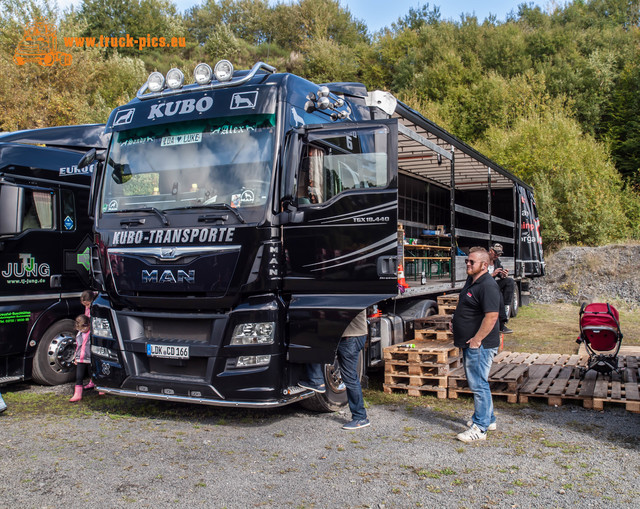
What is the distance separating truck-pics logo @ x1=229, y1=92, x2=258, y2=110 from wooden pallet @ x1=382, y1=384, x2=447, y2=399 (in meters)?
3.84

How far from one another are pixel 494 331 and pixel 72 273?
5.77 meters

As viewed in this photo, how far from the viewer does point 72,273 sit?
812 cm

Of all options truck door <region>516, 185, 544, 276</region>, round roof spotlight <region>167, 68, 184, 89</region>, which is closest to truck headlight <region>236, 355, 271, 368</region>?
round roof spotlight <region>167, 68, 184, 89</region>

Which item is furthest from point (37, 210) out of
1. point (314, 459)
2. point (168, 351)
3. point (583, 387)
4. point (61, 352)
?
point (583, 387)

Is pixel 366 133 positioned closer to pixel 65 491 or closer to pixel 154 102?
pixel 154 102

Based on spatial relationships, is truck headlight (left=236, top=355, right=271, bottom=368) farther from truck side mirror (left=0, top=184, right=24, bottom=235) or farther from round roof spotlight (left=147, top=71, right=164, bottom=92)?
truck side mirror (left=0, top=184, right=24, bottom=235)

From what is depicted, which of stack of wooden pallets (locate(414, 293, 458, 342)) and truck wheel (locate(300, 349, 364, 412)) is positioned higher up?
stack of wooden pallets (locate(414, 293, 458, 342))

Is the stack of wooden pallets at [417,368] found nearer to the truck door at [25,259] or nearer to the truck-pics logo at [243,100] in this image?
the truck-pics logo at [243,100]

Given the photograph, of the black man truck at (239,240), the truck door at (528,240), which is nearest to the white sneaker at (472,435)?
the black man truck at (239,240)

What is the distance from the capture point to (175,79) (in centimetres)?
625

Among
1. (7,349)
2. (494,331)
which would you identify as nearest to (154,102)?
(7,349)

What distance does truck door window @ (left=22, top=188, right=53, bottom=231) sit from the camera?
24.9 ft

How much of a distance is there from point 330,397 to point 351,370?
77 cm

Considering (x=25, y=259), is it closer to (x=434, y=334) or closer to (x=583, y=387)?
(x=434, y=334)
